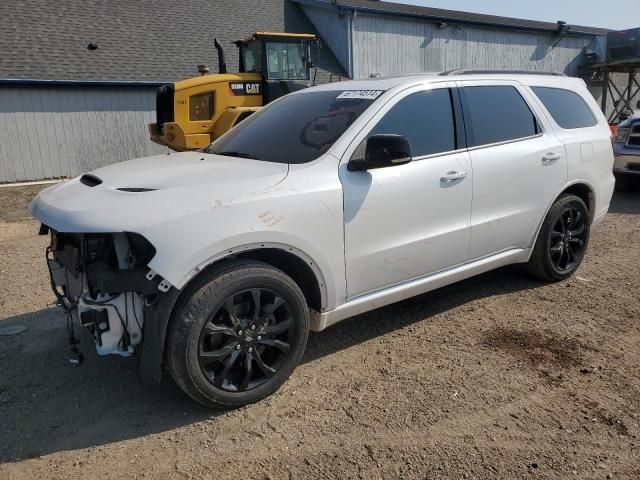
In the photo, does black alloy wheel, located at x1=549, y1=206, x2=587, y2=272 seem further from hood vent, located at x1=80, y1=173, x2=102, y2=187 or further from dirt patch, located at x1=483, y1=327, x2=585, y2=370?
hood vent, located at x1=80, y1=173, x2=102, y2=187

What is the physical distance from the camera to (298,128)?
380 centimetres

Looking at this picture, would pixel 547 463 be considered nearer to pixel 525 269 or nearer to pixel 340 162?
pixel 340 162

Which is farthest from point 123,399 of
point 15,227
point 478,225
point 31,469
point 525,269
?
point 15,227

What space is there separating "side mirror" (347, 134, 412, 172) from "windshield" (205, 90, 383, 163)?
248 millimetres

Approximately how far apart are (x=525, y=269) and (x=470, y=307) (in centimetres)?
85

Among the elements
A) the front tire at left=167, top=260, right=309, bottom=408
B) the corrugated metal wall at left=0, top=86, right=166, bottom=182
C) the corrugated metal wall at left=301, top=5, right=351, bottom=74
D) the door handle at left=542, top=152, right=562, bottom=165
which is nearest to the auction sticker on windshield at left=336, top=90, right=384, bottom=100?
the front tire at left=167, top=260, right=309, bottom=408

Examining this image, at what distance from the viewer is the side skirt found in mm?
3434

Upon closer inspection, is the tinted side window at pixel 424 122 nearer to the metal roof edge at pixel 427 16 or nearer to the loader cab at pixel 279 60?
the loader cab at pixel 279 60

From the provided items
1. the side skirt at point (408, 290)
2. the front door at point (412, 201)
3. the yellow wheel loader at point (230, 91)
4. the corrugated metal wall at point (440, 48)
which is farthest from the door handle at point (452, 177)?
the corrugated metal wall at point (440, 48)

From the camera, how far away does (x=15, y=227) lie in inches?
346

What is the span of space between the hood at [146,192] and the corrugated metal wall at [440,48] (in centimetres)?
1767

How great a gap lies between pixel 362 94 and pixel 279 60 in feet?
28.2

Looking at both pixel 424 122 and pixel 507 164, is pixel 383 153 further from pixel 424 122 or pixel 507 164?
pixel 507 164

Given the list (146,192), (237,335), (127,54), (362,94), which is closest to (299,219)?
(237,335)
